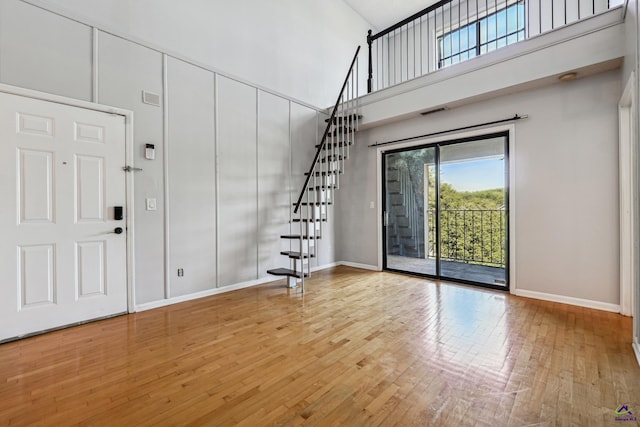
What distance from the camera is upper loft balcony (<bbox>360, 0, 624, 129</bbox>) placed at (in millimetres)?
3020

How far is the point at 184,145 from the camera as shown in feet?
12.1

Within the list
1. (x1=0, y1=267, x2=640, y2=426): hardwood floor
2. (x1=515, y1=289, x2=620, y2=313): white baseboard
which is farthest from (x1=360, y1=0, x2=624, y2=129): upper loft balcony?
(x1=0, y1=267, x2=640, y2=426): hardwood floor

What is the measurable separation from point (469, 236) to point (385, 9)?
5178 mm

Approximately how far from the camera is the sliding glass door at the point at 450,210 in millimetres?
4227

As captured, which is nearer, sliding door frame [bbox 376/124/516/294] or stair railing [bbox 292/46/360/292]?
sliding door frame [bbox 376/124/516/294]

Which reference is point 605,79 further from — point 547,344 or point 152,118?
point 152,118

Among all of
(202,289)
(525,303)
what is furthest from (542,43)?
(202,289)

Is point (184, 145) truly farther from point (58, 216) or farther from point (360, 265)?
point (360, 265)

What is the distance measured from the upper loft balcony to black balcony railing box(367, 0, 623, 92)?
0.02m

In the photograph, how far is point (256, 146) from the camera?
4445 millimetres

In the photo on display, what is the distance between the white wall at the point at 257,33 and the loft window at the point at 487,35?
186 cm

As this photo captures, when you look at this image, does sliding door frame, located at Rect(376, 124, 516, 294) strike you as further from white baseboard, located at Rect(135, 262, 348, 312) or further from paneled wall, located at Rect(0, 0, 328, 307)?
white baseboard, located at Rect(135, 262, 348, 312)

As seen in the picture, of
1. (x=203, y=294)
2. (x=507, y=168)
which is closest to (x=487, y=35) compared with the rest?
(x=507, y=168)

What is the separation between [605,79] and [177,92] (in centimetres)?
500
